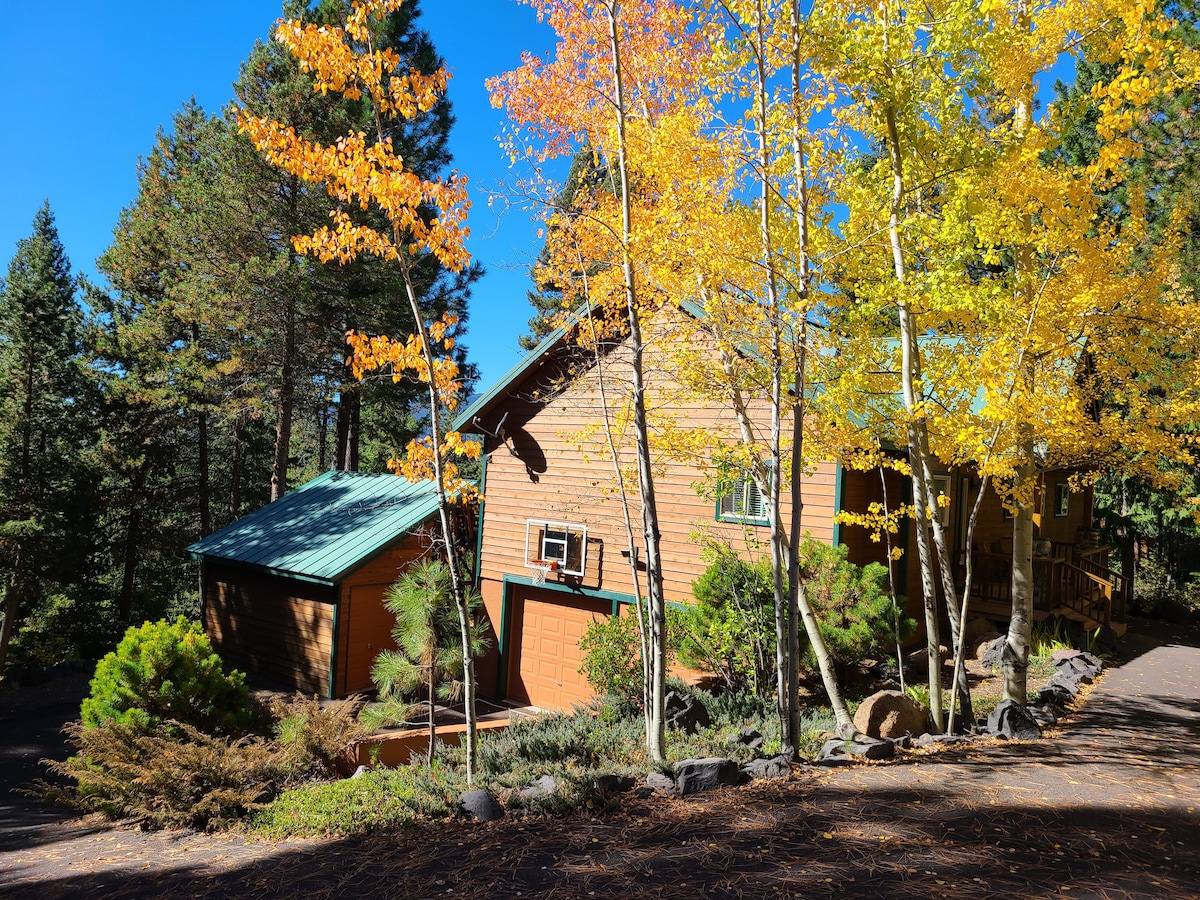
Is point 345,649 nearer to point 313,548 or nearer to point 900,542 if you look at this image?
point 313,548

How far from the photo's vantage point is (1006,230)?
7.10 metres

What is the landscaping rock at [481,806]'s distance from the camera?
562 cm

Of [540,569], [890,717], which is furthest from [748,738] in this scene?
[540,569]

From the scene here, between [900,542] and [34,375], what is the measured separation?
2095cm

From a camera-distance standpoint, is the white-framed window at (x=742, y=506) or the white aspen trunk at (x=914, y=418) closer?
the white aspen trunk at (x=914, y=418)

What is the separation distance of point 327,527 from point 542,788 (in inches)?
486

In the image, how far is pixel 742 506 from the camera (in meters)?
11.7

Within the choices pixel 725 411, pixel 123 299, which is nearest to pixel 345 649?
pixel 725 411

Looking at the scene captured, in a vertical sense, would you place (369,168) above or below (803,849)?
above

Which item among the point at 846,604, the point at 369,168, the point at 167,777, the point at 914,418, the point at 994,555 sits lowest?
the point at 167,777

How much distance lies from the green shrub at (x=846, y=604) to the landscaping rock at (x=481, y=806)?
4910 mm

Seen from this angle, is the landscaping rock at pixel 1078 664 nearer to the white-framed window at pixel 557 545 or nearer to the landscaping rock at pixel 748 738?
the landscaping rock at pixel 748 738

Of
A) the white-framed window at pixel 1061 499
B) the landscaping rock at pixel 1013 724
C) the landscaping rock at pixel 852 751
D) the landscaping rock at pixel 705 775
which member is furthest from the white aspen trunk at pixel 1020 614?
the white-framed window at pixel 1061 499

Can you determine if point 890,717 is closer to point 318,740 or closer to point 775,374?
point 775,374
